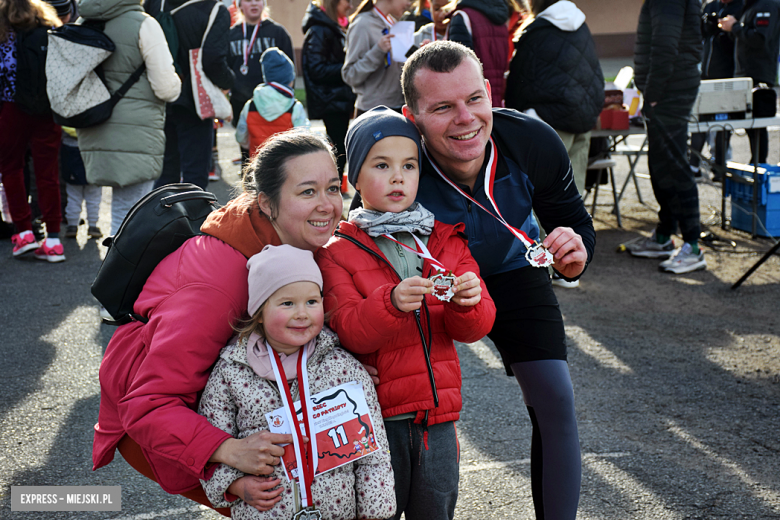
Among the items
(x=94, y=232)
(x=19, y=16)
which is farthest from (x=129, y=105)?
(x=94, y=232)

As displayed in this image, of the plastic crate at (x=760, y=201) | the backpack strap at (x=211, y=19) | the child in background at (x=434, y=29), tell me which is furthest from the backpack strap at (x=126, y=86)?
the plastic crate at (x=760, y=201)

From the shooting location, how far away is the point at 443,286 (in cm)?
185

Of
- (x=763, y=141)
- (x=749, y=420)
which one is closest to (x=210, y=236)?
(x=749, y=420)

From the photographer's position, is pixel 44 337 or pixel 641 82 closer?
pixel 44 337

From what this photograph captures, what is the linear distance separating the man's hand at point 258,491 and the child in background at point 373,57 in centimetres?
453

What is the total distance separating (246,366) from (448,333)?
1.92ft

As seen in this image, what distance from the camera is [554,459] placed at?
2344mm

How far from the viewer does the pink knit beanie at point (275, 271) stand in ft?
6.15

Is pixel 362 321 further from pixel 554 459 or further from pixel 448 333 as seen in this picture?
pixel 554 459

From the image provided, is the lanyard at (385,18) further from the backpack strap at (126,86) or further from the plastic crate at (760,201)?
the plastic crate at (760,201)

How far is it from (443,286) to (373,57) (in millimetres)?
4396

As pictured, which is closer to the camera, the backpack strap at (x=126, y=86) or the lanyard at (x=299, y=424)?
the lanyard at (x=299, y=424)

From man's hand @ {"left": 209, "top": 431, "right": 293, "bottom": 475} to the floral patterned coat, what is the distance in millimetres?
37

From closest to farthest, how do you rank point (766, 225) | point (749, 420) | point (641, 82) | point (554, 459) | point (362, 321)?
point (362, 321) < point (554, 459) < point (749, 420) < point (641, 82) < point (766, 225)
